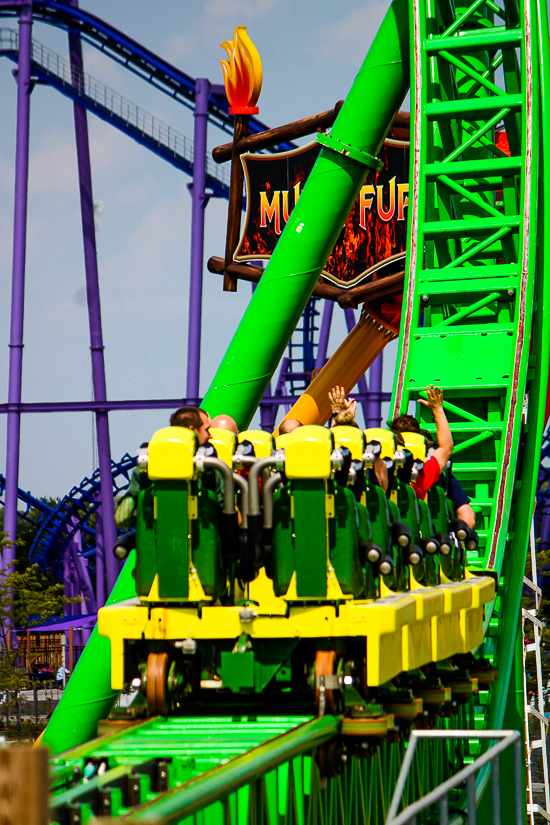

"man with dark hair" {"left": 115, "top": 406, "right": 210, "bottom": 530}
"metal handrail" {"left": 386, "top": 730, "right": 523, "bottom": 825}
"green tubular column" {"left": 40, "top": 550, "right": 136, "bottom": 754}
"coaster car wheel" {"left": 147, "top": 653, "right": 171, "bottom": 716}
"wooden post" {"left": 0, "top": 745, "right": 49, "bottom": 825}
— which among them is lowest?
"green tubular column" {"left": 40, "top": 550, "right": 136, "bottom": 754}

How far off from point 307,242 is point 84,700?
4.03m

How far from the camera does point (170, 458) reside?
166 inches

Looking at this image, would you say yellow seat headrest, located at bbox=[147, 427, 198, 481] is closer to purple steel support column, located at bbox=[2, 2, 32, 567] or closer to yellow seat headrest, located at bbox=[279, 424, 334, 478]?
yellow seat headrest, located at bbox=[279, 424, 334, 478]

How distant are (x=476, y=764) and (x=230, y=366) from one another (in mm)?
6152

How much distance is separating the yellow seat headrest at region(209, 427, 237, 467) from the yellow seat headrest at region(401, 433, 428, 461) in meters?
1.65

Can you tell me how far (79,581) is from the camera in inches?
1299

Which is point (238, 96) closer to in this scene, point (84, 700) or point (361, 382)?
point (84, 700)

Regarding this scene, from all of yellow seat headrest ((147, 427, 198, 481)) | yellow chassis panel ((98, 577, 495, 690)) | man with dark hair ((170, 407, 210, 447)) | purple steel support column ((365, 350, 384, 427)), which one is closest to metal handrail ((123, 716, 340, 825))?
yellow chassis panel ((98, 577, 495, 690))

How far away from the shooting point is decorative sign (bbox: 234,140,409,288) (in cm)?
1251

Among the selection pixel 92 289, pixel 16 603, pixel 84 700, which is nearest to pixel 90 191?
pixel 92 289

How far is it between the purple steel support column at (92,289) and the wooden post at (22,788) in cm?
1706

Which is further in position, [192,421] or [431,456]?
[431,456]

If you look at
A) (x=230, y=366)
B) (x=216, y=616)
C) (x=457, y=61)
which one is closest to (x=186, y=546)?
(x=216, y=616)

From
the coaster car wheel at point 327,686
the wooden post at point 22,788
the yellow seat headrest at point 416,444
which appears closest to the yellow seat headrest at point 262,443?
the coaster car wheel at point 327,686
